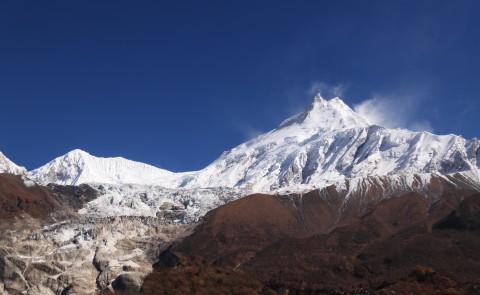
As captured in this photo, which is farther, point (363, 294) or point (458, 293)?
point (363, 294)

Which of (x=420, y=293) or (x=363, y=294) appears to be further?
(x=363, y=294)

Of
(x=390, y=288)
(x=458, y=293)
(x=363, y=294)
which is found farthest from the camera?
(x=363, y=294)

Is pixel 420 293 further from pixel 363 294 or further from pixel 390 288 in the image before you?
pixel 363 294

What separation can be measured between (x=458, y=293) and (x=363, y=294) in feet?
115

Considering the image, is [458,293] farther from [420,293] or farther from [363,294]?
[363,294]

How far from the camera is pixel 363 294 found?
199 metres

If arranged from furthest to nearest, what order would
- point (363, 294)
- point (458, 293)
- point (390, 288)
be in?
1. point (363, 294)
2. point (390, 288)
3. point (458, 293)

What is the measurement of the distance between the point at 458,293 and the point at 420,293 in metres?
10.1

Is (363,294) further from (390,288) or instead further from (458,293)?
(458,293)

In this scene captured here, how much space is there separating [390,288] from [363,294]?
14068mm

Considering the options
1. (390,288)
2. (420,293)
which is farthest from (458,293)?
(390,288)

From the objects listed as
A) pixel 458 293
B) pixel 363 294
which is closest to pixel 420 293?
pixel 458 293

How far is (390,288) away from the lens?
610 feet

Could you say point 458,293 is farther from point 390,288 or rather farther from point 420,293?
point 390,288
